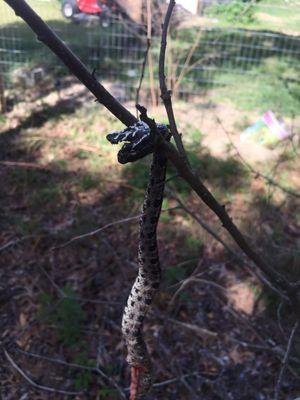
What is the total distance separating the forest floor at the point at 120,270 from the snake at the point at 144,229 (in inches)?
22.0

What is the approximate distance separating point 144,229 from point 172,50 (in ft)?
17.6

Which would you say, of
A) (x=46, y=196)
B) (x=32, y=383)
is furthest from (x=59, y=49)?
(x=46, y=196)

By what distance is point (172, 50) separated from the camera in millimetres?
5953

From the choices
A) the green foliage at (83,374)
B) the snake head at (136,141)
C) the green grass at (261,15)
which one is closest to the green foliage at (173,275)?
the green foliage at (83,374)

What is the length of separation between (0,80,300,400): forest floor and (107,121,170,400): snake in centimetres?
56

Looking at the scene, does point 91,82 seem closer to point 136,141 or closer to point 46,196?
point 136,141

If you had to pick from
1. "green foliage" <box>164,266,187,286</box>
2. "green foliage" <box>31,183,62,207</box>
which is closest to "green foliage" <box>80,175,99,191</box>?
"green foliage" <box>31,183,62,207</box>

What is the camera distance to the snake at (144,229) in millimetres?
798

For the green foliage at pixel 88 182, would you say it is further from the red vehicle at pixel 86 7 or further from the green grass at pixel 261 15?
the green grass at pixel 261 15

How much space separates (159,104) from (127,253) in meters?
2.62

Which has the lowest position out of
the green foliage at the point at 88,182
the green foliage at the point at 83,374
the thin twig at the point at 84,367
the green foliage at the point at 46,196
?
the green foliage at the point at 83,374

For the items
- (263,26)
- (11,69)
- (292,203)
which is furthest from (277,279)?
(11,69)

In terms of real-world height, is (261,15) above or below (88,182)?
above

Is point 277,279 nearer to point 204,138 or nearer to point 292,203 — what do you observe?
point 292,203
